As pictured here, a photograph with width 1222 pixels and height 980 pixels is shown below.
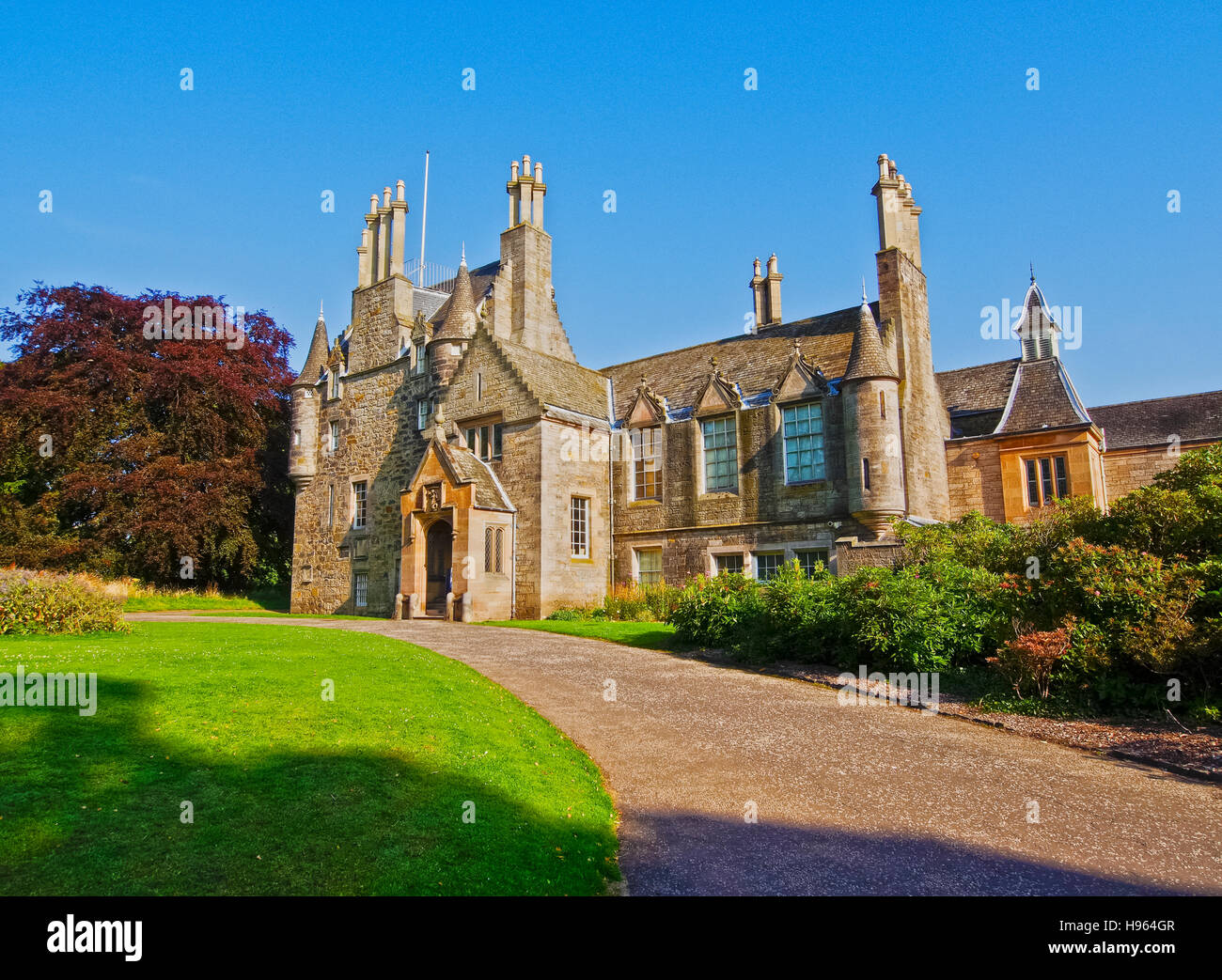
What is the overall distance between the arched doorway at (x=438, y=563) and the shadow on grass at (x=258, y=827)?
20550 mm

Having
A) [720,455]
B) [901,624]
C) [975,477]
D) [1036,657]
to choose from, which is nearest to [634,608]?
[720,455]

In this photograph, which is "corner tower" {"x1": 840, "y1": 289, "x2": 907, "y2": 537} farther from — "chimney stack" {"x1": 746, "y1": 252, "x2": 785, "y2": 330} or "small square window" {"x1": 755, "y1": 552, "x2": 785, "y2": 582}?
"chimney stack" {"x1": 746, "y1": 252, "x2": 785, "y2": 330}

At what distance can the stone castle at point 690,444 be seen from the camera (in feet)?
76.6

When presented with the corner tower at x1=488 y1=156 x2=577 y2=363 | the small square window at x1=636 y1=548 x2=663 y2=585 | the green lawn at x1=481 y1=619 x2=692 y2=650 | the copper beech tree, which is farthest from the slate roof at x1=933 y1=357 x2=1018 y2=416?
the copper beech tree

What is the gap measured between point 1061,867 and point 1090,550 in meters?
7.12

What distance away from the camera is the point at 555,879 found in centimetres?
476

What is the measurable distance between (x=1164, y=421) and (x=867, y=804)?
32710 mm

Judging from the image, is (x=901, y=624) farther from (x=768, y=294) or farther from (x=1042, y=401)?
(x=768, y=294)

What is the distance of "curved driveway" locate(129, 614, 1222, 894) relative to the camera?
5.11 m

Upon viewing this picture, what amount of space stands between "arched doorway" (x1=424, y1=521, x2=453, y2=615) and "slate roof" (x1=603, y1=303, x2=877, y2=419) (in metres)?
7.91

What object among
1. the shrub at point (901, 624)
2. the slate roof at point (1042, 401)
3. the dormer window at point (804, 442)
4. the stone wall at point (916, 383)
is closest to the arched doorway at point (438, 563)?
the dormer window at point (804, 442)

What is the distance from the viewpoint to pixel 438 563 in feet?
89.8
